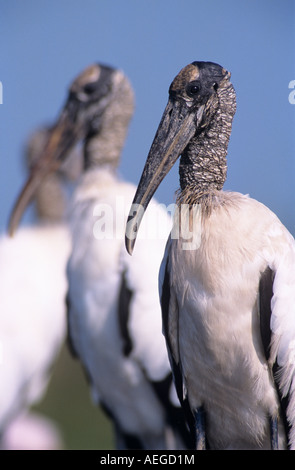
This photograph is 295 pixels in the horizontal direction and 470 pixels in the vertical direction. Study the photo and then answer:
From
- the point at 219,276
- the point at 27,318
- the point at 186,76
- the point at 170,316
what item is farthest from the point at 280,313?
the point at 27,318

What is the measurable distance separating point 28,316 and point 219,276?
270 centimetres

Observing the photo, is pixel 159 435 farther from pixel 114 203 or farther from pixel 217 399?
pixel 217 399

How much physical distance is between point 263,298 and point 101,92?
2.66 meters

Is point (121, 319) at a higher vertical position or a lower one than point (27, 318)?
higher

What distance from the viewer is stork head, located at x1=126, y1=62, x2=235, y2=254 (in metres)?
3.14

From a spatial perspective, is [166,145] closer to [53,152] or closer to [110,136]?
[110,136]

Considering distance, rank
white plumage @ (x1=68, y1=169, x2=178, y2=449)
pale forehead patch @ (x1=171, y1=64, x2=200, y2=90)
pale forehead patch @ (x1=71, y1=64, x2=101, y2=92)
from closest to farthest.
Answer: pale forehead patch @ (x1=171, y1=64, x2=200, y2=90) → white plumage @ (x1=68, y1=169, x2=178, y2=449) → pale forehead patch @ (x1=71, y1=64, x2=101, y2=92)

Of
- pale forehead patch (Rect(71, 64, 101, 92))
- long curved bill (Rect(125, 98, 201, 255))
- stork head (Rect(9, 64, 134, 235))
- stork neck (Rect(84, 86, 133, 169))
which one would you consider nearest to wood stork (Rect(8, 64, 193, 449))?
stork neck (Rect(84, 86, 133, 169))

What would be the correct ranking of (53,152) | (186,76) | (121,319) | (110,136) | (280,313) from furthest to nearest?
(53,152), (110,136), (121,319), (186,76), (280,313)

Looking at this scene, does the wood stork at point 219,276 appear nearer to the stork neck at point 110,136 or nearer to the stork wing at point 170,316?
the stork wing at point 170,316

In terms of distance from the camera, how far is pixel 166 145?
3.17 meters

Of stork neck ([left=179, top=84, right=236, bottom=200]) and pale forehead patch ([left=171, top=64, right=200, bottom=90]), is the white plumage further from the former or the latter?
pale forehead patch ([left=171, top=64, right=200, bottom=90])

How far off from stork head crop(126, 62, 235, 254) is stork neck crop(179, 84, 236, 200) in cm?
1

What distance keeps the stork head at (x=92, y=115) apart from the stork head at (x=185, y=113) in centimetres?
222
